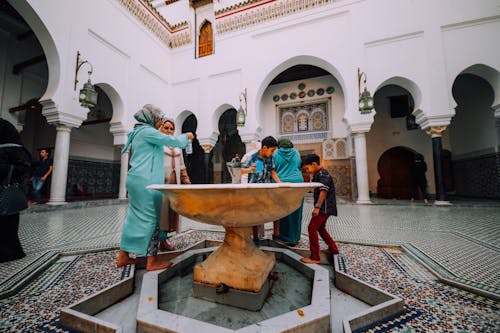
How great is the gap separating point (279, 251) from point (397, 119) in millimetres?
8695

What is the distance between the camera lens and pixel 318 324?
2.91 ft

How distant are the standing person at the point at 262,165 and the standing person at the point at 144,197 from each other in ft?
2.66

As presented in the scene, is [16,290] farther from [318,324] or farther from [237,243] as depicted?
[318,324]

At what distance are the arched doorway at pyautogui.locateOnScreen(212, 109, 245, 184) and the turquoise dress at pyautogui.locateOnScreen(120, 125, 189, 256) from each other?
8279mm

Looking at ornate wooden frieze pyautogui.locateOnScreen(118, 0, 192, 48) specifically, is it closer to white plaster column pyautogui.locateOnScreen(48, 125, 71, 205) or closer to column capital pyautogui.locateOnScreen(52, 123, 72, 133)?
column capital pyautogui.locateOnScreen(52, 123, 72, 133)

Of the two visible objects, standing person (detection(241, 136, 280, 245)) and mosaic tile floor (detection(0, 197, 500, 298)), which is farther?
standing person (detection(241, 136, 280, 245))

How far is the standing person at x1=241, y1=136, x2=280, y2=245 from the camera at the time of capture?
2.14 meters

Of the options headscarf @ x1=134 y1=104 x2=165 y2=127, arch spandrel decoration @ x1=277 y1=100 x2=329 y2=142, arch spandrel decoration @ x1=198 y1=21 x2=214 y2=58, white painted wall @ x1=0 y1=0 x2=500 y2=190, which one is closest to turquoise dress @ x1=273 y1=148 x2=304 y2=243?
headscarf @ x1=134 y1=104 x2=165 y2=127

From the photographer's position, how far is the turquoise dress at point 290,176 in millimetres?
2186

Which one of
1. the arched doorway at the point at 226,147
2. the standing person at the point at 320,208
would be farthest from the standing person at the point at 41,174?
the standing person at the point at 320,208

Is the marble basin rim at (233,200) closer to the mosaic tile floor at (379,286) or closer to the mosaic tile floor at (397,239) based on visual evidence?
the mosaic tile floor at (379,286)

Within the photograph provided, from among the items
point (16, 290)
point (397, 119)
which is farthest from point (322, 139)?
point (16, 290)

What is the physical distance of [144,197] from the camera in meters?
1.56

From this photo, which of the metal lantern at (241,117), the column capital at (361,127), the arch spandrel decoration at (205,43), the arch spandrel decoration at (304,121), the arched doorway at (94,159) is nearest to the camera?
the column capital at (361,127)
